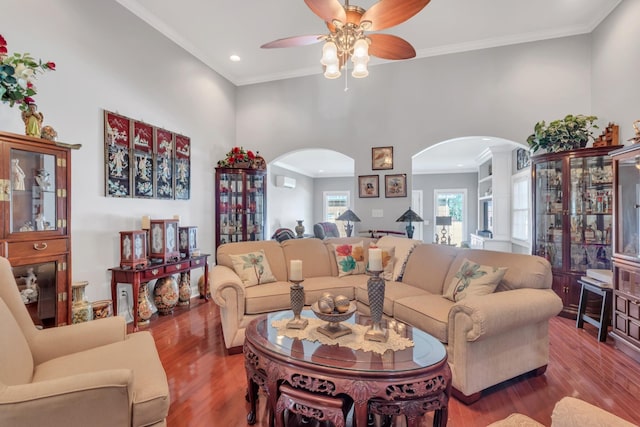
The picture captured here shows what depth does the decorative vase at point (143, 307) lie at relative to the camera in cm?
336

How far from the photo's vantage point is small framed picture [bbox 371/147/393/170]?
4820mm

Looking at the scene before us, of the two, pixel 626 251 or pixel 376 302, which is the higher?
pixel 626 251

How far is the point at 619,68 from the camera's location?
3.43 m

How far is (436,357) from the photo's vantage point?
1604 millimetres

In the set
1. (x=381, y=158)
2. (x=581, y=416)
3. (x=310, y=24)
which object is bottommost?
(x=581, y=416)

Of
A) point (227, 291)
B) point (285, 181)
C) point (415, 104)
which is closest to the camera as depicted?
point (227, 291)

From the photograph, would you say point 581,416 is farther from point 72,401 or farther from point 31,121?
point 31,121

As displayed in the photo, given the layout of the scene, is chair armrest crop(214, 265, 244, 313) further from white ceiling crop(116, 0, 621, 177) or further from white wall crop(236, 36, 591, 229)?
white ceiling crop(116, 0, 621, 177)

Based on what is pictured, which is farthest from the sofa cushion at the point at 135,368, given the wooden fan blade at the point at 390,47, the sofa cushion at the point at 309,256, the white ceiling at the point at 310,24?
the white ceiling at the point at 310,24

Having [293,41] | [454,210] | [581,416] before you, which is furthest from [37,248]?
[454,210]

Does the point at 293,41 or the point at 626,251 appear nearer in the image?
the point at 293,41

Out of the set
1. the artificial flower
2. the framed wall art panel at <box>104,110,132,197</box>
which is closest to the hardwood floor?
the framed wall art panel at <box>104,110,132,197</box>

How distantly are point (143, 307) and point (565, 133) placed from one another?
511 cm

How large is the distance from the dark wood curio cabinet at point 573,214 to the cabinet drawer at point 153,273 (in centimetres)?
447
